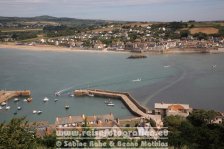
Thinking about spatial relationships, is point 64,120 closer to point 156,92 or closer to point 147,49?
point 156,92

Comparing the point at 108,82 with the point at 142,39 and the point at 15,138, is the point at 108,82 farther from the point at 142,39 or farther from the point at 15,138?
the point at 142,39

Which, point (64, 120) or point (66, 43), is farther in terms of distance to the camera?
point (66, 43)

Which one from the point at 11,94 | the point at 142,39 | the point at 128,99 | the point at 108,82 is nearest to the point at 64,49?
the point at 142,39

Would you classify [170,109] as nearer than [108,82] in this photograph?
Yes

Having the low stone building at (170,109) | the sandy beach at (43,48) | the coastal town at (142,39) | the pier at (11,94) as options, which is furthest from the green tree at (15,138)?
the sandy beach at (43,48)

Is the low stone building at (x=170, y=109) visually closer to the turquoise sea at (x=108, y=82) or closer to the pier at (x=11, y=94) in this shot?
the turquoise sea at (x=108, y=82)

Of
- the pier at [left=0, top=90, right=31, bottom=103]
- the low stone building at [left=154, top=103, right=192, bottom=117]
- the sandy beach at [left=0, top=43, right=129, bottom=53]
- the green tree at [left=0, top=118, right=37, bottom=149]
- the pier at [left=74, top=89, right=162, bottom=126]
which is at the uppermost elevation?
the green tree at [left=0, top=118, right=37, bottom=149]

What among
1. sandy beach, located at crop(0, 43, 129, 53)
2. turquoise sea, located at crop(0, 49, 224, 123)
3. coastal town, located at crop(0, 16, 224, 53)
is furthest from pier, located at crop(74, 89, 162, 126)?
sandy beach, located at crop(0, 43, 129, 53)

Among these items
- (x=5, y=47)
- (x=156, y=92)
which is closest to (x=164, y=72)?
(x=156, y=92)

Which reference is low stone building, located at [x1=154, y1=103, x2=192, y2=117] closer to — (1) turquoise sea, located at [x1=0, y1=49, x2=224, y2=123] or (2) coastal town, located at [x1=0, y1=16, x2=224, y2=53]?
(1) turquoise sea, located at [x1=0, y1=49, x2=224, y2=123]
